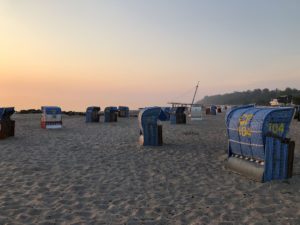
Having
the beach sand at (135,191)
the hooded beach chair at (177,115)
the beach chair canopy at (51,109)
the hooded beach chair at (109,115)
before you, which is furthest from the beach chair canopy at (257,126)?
the hooded beach chair at (109,115)

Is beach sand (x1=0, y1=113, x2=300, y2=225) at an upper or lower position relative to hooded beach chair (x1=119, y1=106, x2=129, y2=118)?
lower

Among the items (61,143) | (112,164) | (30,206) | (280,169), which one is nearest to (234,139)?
(280,169)

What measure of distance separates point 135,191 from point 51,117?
1723cm

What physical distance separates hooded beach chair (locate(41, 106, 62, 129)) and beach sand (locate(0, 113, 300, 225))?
10633 mm

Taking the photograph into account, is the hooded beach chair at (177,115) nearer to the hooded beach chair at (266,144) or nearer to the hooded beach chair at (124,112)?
the hooded beach chair at (124,112)

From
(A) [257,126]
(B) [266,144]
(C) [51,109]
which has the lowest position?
(B) [266,144]

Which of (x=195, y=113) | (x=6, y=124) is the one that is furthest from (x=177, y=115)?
(x=6, y=124)

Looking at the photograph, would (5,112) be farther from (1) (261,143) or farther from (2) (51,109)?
(1) (261,143)

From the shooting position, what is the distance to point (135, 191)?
7410mm

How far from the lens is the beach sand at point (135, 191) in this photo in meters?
5.81

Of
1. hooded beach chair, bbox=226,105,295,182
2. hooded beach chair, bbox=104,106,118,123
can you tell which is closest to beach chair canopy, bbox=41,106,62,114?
→ hooded beach chair, bbox=104,106,118,123

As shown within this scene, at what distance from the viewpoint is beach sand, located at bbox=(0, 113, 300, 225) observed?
5.81 m

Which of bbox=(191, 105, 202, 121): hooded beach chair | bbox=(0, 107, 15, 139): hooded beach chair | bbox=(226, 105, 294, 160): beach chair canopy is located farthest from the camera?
bbox=(191, 105, 202, 121): hooded beach chair

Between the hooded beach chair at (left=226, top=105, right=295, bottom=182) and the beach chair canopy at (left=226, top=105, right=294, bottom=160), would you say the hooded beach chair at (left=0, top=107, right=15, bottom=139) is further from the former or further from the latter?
the hooded beach chair at (left=226, top=105, right=295, bottom=182)
